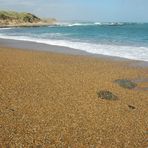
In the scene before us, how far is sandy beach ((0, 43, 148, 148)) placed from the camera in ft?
22.4

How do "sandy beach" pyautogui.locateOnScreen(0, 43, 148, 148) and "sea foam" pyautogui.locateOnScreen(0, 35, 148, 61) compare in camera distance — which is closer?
"sandy beach" pyautogui.locateOnScreen(0, 43, 148, 148)

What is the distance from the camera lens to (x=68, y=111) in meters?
8.48

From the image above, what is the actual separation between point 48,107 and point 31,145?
2.32 m

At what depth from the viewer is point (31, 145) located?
639 cm

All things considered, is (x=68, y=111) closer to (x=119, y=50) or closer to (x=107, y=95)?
(x=107, y=95)

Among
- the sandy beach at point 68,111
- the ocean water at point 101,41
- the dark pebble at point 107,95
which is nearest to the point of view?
the sandy beach at point 68,111

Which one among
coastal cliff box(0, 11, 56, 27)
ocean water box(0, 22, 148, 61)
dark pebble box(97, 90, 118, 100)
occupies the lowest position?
coastal cliff box(0, 11, 56, 27)

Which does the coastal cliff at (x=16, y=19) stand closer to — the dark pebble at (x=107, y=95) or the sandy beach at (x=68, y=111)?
the sandy beach at (x=68, y=111)

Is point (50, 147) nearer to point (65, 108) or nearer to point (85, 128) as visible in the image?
point (85, 128)

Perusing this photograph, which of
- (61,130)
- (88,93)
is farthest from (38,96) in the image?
(61,130)

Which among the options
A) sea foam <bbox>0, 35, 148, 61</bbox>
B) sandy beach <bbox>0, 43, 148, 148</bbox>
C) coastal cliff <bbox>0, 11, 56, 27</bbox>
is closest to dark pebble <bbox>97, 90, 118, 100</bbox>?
sandy beach <bbox>0, 43, 148, 148</bbox>

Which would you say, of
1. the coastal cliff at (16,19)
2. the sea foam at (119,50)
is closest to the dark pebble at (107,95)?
the sea foam at (119,50)

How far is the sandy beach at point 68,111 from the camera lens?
22.4 ft

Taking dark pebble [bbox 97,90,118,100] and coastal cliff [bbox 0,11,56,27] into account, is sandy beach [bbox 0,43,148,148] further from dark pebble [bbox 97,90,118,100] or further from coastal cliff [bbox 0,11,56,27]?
coastal cliff [bbox 0,11,56,27]
